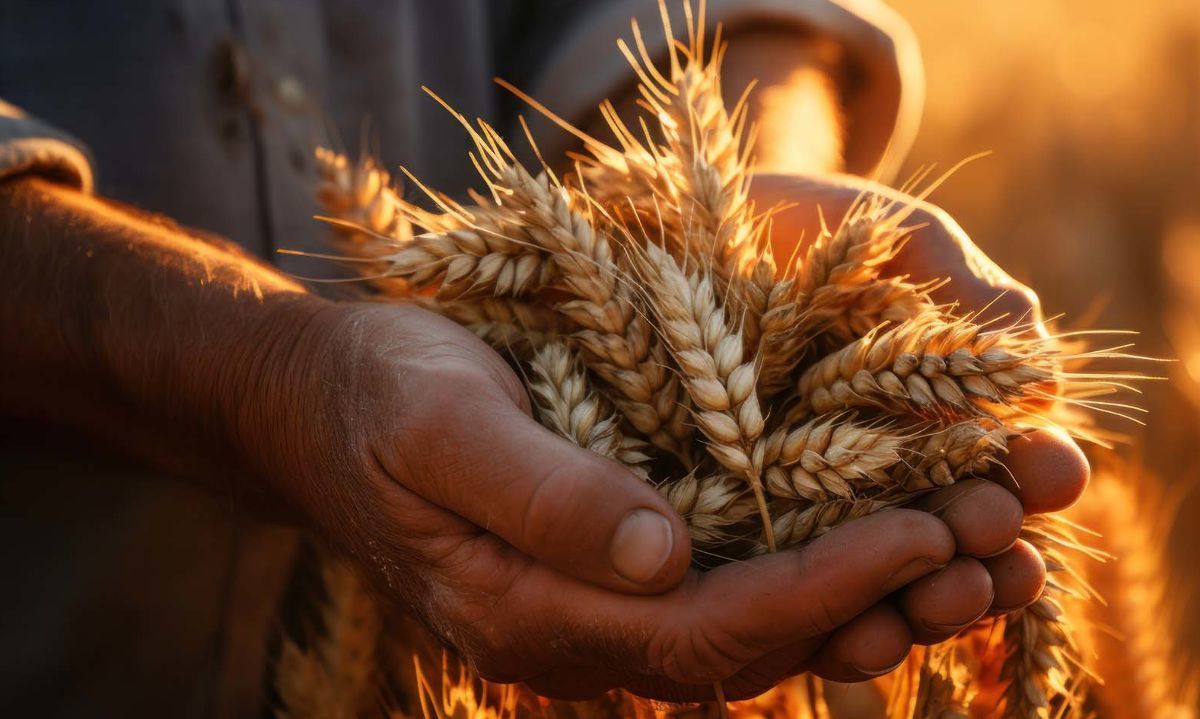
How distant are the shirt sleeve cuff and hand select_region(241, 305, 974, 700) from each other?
40.3 inches

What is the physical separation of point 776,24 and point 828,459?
1259 mm

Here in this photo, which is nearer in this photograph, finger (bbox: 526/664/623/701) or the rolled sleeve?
finger (bbox: 526/664/623/701)

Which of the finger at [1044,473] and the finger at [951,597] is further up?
the finger at [1044,473]

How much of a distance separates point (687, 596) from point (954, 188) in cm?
370

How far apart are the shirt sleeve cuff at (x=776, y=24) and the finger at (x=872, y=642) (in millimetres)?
1172

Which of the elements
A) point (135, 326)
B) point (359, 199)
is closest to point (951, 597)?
point (359, 199)

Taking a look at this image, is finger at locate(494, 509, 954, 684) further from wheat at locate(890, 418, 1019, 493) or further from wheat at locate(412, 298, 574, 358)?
wheat at locate(412, 298, 574, 358)

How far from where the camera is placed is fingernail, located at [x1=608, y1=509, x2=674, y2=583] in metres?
0.80

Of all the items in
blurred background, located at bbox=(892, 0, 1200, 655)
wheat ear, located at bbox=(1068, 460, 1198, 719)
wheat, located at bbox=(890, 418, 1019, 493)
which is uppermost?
wheat, located at bbox=(890, 418, 1019, 493)

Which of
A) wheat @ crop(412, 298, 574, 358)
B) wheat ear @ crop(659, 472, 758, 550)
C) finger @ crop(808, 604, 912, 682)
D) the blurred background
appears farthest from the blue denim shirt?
the blurred background

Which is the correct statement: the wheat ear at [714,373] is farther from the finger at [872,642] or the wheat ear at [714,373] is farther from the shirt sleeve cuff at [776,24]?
the shirt sleeve cuff at [776,24]

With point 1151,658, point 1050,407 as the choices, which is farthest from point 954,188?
point 1050,407

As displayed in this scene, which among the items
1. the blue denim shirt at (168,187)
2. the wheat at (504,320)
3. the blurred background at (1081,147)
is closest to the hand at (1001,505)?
the wheat at (504,320)

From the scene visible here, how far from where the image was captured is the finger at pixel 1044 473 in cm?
86
